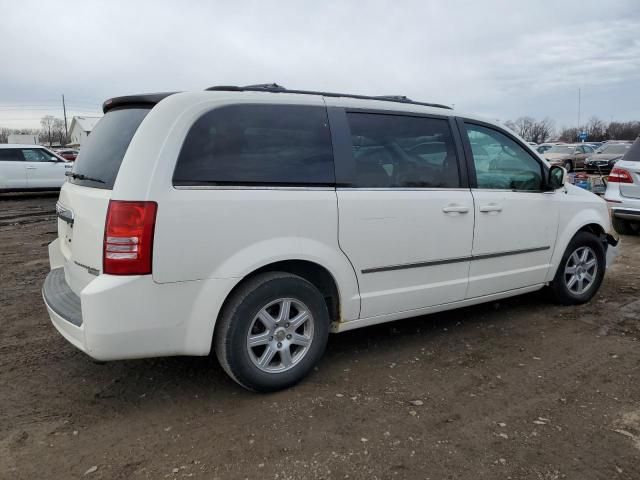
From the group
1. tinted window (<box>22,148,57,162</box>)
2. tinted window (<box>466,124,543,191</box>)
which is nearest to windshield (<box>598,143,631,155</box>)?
tinted window (<box>22,148,57,162</box>)

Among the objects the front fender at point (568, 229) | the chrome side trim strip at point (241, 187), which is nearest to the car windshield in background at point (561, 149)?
the front fender at point (568, 229)

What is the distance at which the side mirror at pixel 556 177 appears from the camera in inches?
185

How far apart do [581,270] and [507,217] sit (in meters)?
1.35

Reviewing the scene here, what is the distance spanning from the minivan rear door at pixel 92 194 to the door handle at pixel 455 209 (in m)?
2.15

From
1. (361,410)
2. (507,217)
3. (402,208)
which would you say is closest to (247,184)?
(402,208)

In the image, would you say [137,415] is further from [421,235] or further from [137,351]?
[421,235]

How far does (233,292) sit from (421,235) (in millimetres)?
1432

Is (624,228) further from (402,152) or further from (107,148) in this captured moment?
(107,148)

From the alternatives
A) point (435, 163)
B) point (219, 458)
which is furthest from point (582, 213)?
point (219, 458)

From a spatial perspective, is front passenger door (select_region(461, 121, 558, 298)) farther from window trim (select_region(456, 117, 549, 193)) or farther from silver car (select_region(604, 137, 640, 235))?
silver car (select_region(604, 137, 640, 235))

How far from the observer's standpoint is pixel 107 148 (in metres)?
3.34

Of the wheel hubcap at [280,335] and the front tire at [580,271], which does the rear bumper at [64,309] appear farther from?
the front tire at [580,271]

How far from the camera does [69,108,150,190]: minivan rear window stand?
3.12 m

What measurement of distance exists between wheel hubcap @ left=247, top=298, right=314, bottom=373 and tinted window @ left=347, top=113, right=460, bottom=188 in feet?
3.04
